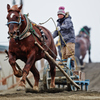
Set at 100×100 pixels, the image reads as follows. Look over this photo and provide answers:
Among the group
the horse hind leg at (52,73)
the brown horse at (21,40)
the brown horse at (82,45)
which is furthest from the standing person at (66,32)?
the brown horse at (82,45)

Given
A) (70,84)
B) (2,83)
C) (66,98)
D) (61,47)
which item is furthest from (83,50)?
(66,98)

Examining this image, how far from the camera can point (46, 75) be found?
9977 millimetres

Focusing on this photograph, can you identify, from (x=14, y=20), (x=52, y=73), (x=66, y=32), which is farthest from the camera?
(x=66, y=32)

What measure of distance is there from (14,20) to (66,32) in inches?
112

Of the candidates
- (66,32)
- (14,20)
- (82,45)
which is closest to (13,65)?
(14,20)

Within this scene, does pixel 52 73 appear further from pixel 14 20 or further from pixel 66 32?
pixel 14 20

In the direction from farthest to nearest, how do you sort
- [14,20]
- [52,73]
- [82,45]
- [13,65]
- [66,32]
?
[82,45] < [66,32] < [52,73] < [13,65] < [14,20]

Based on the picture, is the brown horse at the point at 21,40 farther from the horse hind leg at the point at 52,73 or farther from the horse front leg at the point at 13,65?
the horse hind leg at the point at 52,73

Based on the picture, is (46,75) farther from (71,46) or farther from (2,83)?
(2,83)

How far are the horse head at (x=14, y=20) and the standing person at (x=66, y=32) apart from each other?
7.97 ft

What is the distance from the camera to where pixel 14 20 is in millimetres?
8141

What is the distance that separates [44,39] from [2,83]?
19.6 feet

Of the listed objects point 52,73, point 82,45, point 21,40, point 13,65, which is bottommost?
point 52,73

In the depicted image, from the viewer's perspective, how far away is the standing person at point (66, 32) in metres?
10.4
